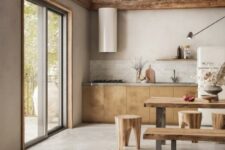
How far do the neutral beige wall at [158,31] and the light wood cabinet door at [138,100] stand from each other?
96 cm

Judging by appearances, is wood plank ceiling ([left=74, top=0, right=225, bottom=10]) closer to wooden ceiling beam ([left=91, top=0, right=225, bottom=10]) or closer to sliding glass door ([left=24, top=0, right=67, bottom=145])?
wooden ceiling beam ([left=91, top=0, right=225, bottom=10])

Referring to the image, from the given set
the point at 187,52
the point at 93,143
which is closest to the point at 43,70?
the point at 93,143

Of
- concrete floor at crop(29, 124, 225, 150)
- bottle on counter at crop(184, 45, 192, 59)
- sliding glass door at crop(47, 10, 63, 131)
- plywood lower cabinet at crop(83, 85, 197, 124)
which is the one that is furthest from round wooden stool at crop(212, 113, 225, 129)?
sliding glass door at crop(47, 10, 63, 131)

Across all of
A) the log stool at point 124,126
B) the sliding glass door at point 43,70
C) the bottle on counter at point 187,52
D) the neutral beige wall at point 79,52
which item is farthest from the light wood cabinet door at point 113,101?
the log stool at point 124,126

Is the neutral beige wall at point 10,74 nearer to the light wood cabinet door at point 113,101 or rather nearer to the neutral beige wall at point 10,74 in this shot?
the neutral beige wall at point 10,74

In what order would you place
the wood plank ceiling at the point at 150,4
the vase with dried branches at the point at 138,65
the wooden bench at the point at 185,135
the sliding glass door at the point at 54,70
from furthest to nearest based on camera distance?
the vase with dried branches at the point at 138,65
the wood plank ceiling at the point at 150,4
the sliding glass door at the point at 54,70
the wooden bench at the point at 185,135

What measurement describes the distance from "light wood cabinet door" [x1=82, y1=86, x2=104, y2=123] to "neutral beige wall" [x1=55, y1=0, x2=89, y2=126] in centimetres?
14

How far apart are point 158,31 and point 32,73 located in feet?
11.5

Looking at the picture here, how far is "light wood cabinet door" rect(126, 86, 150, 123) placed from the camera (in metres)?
7.50

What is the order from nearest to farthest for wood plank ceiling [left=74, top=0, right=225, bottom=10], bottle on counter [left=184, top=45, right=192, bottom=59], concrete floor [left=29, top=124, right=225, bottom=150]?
concrete floor [left=29, top=124, right=225, bottom=150]
wood plank ceiling [left=74, top=0, right=225, bottom=10]
bottle on counter [left=184, top=45, right=192, bottom=59]

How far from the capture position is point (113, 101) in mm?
7637

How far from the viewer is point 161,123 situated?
5.05 metres

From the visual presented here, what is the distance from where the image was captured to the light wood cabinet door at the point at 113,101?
7.59 m

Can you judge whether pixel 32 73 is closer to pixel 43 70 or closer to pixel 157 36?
pixel 43 70
